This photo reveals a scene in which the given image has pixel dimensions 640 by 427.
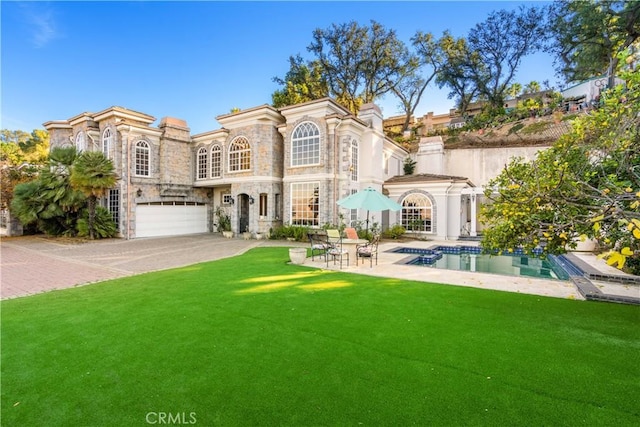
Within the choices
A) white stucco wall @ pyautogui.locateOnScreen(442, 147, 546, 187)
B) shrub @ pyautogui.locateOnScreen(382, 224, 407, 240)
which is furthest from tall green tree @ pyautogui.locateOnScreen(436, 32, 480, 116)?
shrub @ pyautogui.locateOnScreen(382, 224, 407, 240)

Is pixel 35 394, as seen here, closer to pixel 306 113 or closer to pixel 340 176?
pixel 340 176

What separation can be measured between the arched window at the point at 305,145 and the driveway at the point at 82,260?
6.88 meters

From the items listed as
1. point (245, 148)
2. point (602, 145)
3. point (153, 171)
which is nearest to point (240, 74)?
point (245, 148)

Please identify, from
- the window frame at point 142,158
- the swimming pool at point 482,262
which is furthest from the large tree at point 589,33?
the window frame at point 142,158

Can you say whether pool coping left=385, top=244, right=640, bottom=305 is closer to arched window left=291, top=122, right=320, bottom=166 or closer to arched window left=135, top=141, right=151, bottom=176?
arched window left=291, top=122, right=320, bottom=166

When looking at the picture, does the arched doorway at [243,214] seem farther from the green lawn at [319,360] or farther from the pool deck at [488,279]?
the green lawn at [319,360]

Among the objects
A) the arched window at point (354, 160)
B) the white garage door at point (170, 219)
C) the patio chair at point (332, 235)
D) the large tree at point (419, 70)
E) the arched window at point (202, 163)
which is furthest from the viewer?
the large tree at point (419, 70)

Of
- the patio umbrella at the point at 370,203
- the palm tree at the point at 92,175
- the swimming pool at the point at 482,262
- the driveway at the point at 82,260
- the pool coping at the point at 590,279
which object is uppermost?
the palm tree at the point at 92,175

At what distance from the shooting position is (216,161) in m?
22.2

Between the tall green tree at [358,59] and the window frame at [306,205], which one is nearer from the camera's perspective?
the window frame at [306,205]

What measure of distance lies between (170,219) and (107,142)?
22.0ft

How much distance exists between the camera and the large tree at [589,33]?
2553 cm

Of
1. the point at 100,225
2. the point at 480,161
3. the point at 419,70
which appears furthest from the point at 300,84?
the point at 100,225

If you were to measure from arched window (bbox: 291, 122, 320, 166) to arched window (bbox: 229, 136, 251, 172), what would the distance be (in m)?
3.41
